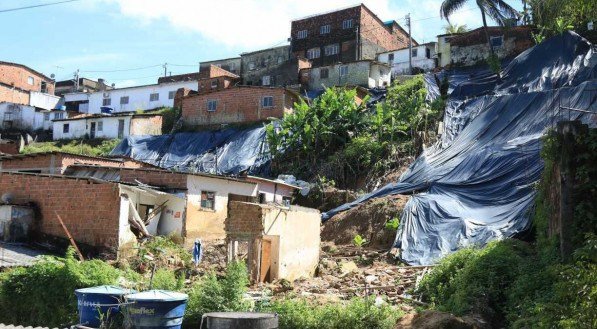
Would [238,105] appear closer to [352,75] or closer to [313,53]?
[352,75]

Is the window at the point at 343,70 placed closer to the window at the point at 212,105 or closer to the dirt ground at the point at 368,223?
the window at the point at 212,105

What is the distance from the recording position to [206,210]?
23.1m

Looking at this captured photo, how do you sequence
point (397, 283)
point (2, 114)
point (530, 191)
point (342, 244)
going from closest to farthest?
point (397, 283) < point (530, 191) < point (342, 244) < point (2, 114)

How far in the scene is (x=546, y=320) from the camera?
8.72 meters

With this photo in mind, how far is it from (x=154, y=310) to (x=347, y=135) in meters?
22.5

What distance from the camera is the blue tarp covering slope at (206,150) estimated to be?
33031 mm

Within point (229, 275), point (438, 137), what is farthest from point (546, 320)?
point (438, 137)

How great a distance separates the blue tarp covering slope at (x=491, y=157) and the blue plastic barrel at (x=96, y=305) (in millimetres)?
9661

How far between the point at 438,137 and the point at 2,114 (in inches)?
1353

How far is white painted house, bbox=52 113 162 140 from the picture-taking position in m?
40.2

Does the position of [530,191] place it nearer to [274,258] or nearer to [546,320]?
[274,258]

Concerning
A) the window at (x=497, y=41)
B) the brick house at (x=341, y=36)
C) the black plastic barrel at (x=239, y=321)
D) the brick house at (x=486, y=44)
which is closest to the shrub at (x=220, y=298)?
the black plastic barrel at (x=239, y=321)

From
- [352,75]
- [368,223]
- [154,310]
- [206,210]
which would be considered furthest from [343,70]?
[154,310]

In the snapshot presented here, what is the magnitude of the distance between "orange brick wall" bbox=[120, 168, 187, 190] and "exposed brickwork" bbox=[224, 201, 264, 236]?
641cm
